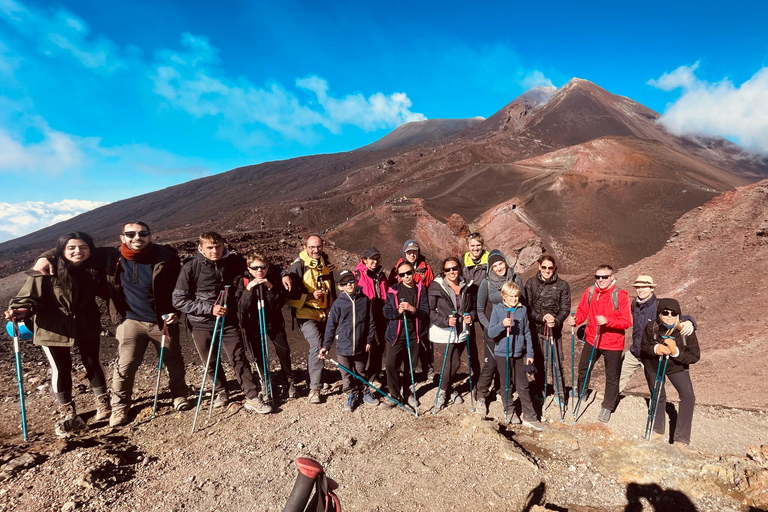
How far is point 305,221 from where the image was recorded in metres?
30.3

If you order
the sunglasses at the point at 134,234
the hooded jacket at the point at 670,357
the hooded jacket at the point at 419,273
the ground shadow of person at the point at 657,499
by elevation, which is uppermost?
the sunglasses at the point at 134,234

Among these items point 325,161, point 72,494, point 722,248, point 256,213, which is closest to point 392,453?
point 72,494

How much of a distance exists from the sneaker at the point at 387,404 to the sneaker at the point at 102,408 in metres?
3.44

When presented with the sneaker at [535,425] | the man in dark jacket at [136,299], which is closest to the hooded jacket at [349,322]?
the man in dark jacket at [136,299]

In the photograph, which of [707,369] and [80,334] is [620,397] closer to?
[707,369]

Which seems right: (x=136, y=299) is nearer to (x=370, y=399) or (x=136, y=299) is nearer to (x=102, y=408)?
(x=102, y=408)

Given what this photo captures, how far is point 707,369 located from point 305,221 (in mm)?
26635

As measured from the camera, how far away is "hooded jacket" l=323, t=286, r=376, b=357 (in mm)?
→ 4816

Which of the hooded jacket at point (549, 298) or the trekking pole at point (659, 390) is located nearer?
the trekking pole at point (659, 390)

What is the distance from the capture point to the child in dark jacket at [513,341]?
433 centimetres

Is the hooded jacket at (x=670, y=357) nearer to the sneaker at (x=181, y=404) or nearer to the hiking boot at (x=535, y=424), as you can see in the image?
the hiking boot at (x=535, y=424)

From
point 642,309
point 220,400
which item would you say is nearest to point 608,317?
point 642,309

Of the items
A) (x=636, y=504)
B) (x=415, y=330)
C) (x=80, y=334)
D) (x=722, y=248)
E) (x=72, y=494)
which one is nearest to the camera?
(x=72, y=494)

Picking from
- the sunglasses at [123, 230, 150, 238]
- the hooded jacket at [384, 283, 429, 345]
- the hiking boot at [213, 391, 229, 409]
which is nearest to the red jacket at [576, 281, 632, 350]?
the hooded jacket at [384, 283, 429, 345]
